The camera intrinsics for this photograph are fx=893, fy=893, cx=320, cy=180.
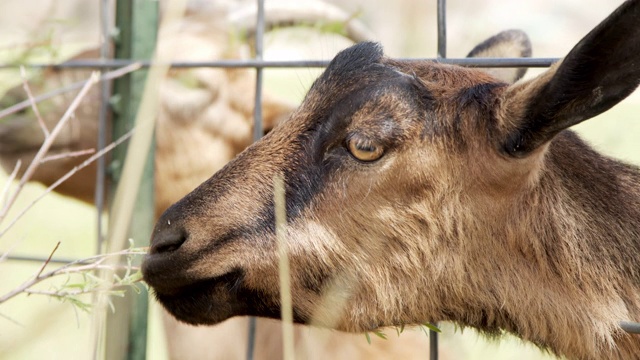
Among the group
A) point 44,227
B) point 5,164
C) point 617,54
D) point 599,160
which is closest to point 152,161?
point 5,164

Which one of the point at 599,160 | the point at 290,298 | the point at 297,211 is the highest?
the point at 599,160

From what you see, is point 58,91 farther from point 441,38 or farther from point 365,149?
point 441,38

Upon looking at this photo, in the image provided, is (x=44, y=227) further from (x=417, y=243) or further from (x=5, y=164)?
(x=417, y=243)

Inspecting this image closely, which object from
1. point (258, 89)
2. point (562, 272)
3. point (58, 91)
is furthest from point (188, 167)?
point (562, 272)

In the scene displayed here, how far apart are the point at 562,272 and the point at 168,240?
1.11 meters

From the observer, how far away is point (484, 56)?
3.27 meters

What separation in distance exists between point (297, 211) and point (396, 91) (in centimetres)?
45

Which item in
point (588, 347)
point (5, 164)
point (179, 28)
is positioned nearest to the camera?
point (588, 347)

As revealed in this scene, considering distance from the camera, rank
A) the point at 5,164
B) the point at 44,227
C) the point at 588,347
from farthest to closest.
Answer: the point at 44,227 → the point at 5,164 → the point at 588,347

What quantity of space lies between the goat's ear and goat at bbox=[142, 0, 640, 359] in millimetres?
92

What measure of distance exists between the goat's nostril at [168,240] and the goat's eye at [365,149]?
53cm

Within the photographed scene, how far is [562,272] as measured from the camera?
8.31 ft

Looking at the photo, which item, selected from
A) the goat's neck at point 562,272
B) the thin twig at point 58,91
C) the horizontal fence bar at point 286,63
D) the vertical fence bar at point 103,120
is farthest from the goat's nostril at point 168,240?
the vertical fence bar at point 103,120

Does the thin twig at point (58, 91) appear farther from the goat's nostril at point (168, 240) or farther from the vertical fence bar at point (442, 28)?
the vertical fence bar at point (442, 28)
